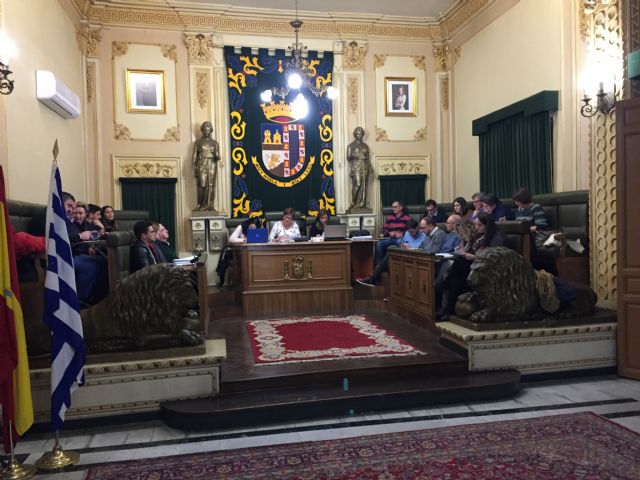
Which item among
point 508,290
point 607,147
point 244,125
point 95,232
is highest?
point 244,125

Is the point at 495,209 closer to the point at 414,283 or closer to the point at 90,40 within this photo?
the point at 414,283

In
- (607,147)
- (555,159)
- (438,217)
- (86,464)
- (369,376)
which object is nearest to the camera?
(86,464)

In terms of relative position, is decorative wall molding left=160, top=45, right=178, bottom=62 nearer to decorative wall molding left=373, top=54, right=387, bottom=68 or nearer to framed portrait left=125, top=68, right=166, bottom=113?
framed portrait left=125, top=68, right=166, bottom=113

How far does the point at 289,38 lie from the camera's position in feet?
30.0

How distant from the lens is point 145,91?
8.61 m

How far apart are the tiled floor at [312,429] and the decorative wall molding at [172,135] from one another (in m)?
6.13

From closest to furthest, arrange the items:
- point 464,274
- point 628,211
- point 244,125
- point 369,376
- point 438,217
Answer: point 369,376 → point 628,211 → point 464,274 → point 438,217 → point 244,125

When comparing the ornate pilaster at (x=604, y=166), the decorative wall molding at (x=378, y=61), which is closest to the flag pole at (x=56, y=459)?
the ornate pilaster at (x=604, y=166)

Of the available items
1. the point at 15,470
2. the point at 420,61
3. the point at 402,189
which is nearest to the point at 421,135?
the point at 402,189

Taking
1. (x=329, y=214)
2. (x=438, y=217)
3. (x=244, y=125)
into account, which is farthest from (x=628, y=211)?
(x=244, y=125)

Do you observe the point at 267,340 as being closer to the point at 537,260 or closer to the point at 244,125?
the point at 537,260

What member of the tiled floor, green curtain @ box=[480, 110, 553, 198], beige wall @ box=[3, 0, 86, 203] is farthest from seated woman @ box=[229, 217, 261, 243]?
the tiled floor

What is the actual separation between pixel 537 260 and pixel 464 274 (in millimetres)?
1047

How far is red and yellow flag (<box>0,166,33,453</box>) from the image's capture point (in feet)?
8.98
